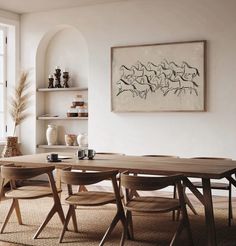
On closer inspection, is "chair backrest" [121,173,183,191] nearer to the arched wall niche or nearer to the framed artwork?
the framed artwork

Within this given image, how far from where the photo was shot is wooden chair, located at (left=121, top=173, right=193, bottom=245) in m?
4.11

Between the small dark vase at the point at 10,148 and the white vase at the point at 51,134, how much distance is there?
62 cm

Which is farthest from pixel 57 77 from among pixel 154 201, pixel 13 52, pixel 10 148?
pixel 154 201

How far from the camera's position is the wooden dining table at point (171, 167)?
422cm

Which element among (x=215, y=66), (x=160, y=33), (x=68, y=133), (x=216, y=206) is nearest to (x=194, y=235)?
(x=216, y=206)

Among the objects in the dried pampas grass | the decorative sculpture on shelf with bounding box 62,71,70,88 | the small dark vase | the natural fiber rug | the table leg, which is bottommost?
the natural fiber rug

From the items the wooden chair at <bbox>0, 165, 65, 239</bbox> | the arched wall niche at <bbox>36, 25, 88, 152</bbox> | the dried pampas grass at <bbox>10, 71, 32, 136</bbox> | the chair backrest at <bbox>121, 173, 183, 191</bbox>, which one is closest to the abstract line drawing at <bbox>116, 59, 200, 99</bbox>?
the arched wall niche at <bbox>36, 25, 88, 152</bbox>

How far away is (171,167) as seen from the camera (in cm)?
464

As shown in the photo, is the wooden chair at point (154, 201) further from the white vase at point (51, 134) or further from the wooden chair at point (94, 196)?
the white vase at point (51, 134)

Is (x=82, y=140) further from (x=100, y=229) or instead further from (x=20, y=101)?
(x=100, y=229)

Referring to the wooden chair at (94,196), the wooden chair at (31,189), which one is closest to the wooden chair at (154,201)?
the wooden chair at (94,196)

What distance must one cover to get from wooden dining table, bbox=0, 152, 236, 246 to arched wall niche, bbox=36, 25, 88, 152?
2883 mm

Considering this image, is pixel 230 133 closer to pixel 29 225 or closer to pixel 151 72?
pixel 151 72

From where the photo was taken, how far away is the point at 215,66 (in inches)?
275
